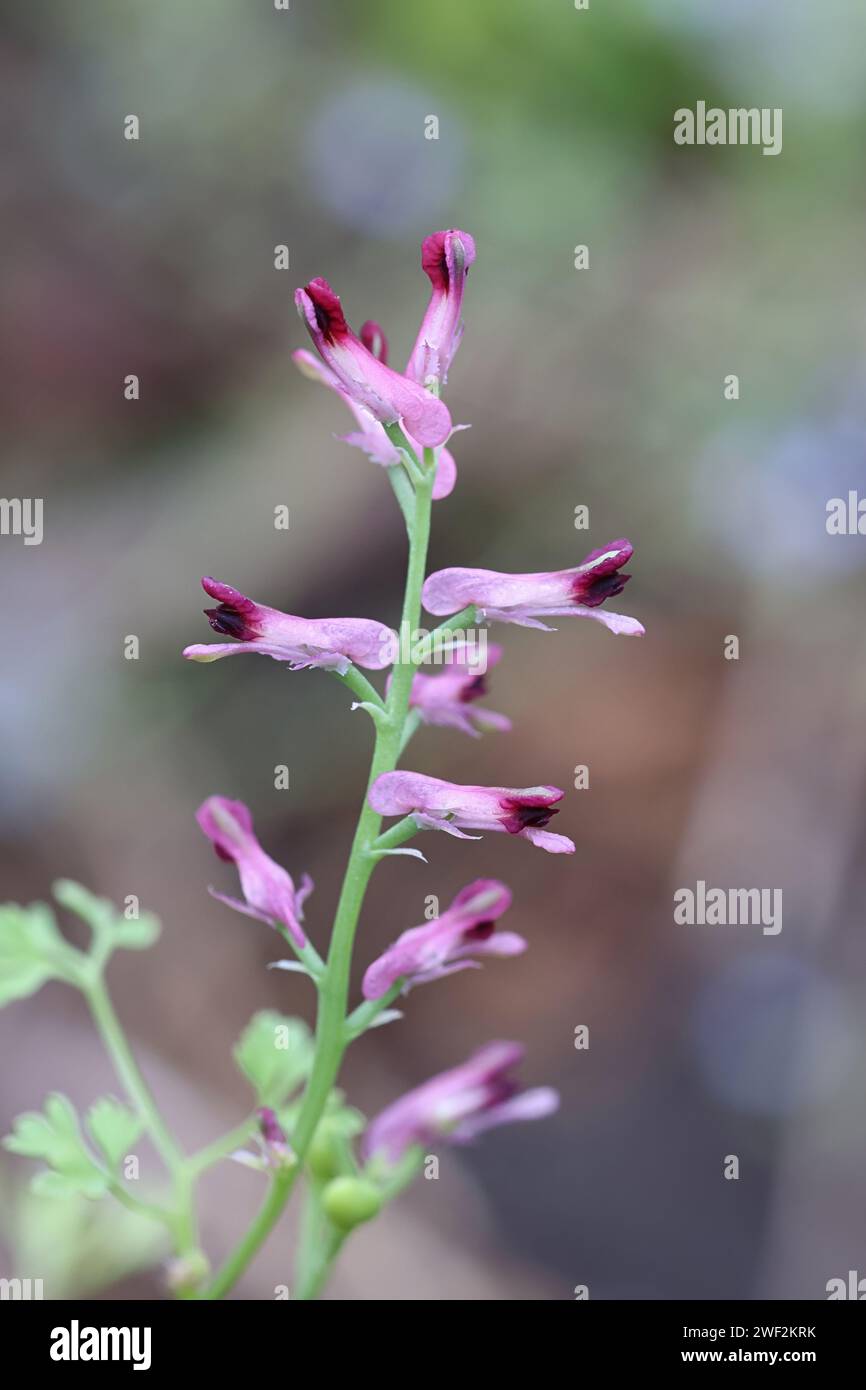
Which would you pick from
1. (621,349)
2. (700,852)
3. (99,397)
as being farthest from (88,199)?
(700,852)

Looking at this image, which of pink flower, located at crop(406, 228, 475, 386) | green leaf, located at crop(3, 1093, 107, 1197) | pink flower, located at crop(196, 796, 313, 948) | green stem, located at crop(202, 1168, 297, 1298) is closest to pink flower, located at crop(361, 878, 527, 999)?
pink flower, located at crop(196, 796, 313, 948)

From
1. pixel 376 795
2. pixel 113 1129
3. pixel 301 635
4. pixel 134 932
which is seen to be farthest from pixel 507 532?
pixel 376 795

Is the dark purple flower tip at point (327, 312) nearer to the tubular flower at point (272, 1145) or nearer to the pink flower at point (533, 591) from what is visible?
the pink flower at point (533, 591)

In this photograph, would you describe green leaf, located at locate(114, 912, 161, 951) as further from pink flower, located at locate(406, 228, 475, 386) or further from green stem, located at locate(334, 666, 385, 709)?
pink flower, located at locate(406, 228, 475, 386)

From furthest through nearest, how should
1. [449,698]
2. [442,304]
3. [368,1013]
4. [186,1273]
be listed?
[186,1273] < [449,698] < [368,1013] < [442,304]

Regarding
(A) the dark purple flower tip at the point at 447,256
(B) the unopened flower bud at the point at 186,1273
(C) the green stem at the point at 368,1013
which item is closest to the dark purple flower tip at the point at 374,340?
(A) the dark purple flower tip at the point at 447,256

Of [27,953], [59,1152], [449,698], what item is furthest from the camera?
[27,953]

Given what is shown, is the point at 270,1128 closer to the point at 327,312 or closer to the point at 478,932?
the point at 478,932
